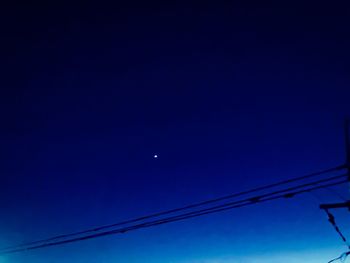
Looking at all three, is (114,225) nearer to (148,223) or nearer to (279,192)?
(148,223)

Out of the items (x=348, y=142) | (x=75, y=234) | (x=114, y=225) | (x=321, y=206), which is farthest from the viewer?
(x=75, y=234)

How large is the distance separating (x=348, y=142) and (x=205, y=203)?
626 centimetres

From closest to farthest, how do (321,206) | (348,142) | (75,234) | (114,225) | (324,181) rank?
(324,181)
(348,142)
(321,206)
(114,225)
(75,234)

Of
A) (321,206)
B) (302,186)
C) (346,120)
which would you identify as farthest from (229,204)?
(346,120)

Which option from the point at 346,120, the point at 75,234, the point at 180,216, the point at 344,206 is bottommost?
the point at 344,206

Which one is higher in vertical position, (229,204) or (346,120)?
(346,120)

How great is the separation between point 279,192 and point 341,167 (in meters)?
2.41

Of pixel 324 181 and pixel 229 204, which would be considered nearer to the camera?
pixel 324 181

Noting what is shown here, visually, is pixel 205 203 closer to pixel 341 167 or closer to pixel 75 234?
pixel 341 167

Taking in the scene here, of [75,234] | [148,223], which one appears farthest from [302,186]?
[75,234]

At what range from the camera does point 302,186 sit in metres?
14.4

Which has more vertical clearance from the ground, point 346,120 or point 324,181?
point 346,120

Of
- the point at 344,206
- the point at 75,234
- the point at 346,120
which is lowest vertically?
the point at 344,206

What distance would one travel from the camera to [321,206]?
55.8ft
